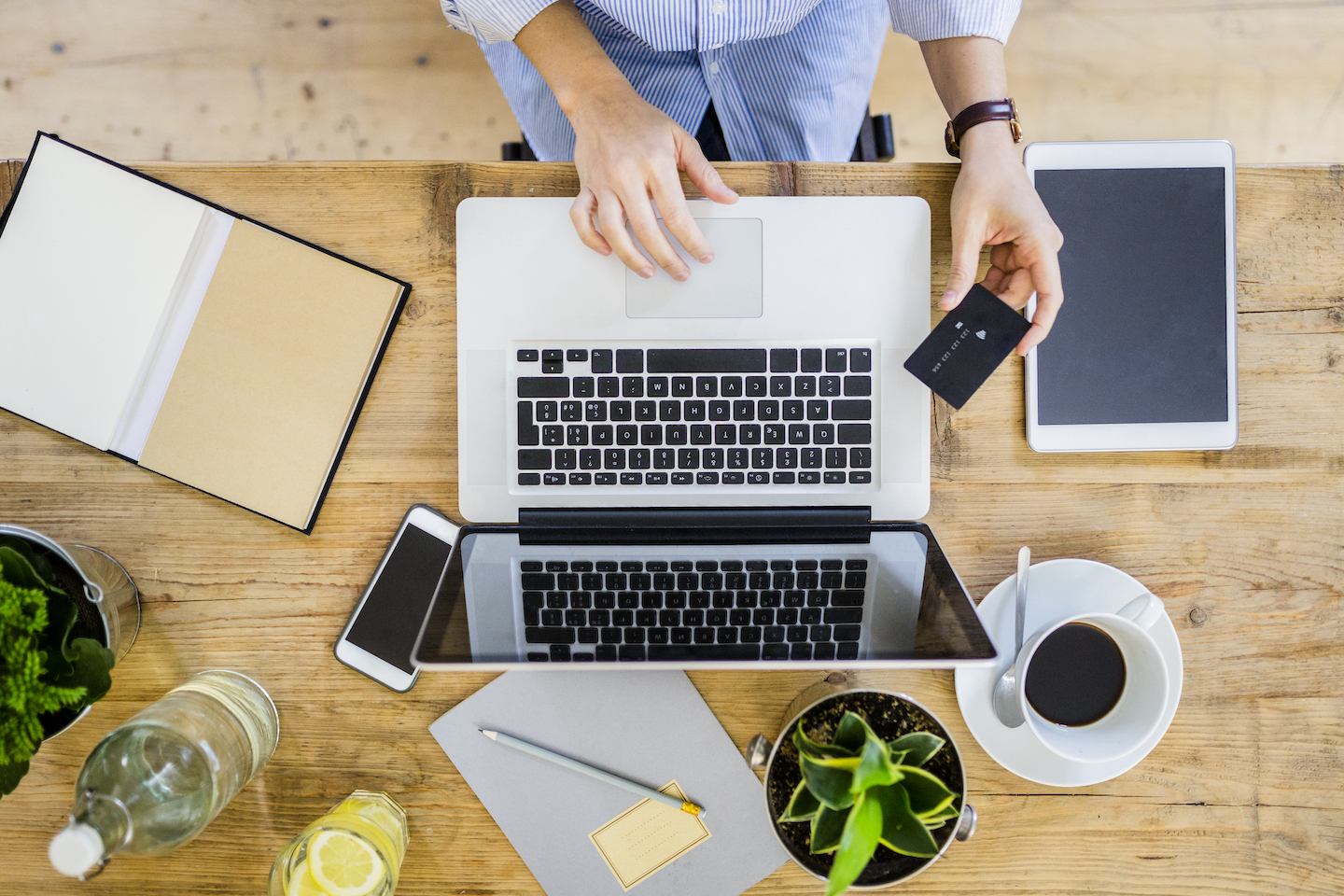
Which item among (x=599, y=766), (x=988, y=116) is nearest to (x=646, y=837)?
(x=599, y=766)

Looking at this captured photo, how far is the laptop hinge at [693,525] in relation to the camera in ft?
2.32

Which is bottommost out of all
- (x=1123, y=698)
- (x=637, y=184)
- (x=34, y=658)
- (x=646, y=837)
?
(x=646, y=837)

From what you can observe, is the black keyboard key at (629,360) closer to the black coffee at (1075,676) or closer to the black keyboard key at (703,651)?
the black keyboard key at (703,651)

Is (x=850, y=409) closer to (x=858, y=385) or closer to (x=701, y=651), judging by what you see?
(x=858, y=385)

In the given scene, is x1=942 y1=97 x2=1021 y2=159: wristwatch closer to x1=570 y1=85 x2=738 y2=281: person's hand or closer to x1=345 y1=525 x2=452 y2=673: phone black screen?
x1=570 y1=85 x2=738 y2=281: person's hand

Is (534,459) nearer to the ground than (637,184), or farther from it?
nearer to the ground

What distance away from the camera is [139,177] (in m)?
0.73

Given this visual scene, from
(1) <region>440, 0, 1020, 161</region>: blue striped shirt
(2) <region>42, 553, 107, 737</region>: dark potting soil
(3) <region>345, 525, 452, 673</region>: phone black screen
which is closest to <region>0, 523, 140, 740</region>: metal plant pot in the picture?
(2) <region>42, 553, 107, 737</region>: dark potting soil

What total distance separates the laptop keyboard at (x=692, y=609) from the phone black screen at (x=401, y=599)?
13 centimetres

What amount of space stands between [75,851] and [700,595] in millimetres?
522

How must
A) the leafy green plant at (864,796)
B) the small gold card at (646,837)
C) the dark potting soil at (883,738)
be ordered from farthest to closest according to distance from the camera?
the small gold card at (646,837), the dark potting soil at (883,738), the leafy green plant at (864,796)

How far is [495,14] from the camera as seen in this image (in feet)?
2.34

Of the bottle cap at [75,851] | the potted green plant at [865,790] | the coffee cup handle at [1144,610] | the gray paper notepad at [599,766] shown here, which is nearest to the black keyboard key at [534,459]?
the gray paper notepad at [599,766]

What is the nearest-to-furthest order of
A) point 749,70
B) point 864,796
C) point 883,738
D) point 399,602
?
point 864,796, point 883,738, point 399,602, point 749,70
